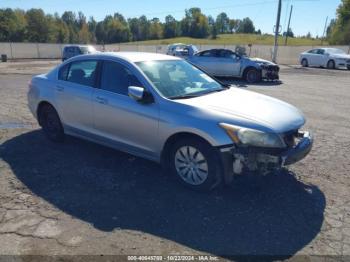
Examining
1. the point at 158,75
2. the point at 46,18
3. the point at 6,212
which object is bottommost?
the point at 6,212

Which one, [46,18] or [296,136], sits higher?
[46,18]

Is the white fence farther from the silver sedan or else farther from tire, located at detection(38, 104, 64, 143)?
the silver sedan

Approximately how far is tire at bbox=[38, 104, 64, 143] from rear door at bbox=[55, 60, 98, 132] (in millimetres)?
266

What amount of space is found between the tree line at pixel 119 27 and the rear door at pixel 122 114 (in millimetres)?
90625

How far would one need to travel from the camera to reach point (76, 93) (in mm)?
5352

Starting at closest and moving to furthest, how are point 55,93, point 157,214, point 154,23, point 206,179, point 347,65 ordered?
point 157,214, point 206,179, point 55,93, point 347,65, point 154,23

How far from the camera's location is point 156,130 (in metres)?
4.38

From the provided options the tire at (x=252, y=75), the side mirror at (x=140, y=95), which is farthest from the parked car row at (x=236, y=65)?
the side mirror at (x=140, y=95)

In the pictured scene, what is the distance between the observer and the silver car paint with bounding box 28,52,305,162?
395 cm

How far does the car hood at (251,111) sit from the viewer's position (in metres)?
3.89

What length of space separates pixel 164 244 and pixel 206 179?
1.10m

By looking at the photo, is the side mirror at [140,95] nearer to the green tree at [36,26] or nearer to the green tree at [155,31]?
the green tree at [36,26]

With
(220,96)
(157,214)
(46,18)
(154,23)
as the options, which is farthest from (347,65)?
(154,23)

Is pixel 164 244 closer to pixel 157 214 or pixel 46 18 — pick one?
pixel 157 214
